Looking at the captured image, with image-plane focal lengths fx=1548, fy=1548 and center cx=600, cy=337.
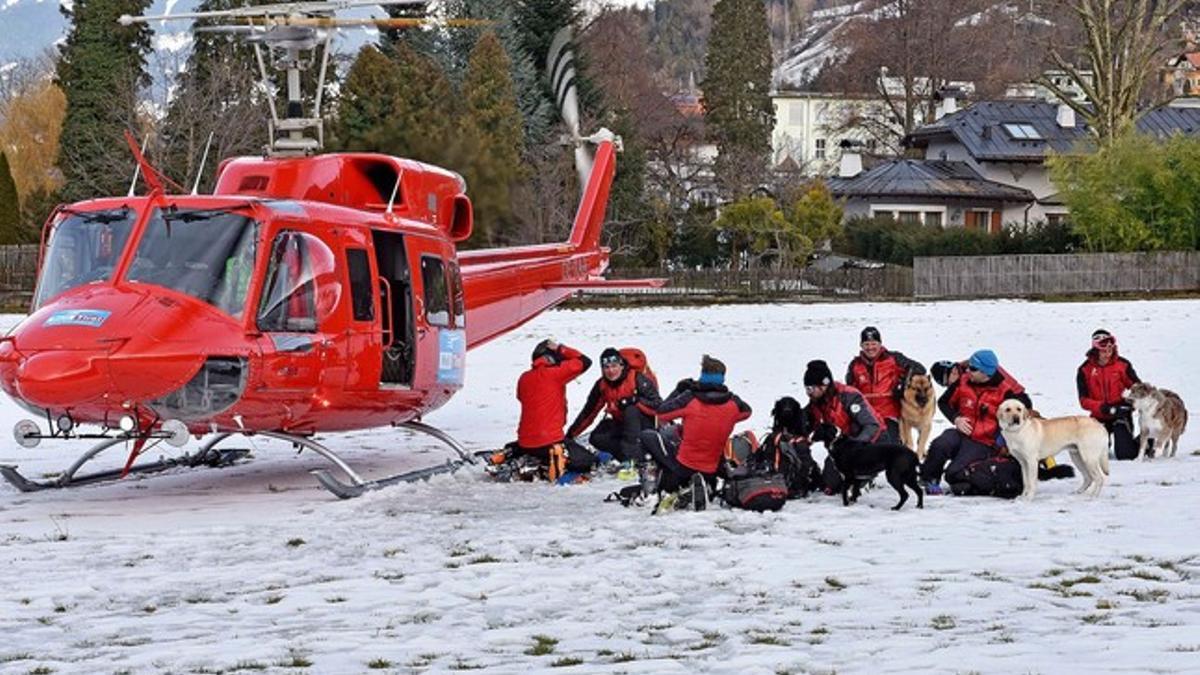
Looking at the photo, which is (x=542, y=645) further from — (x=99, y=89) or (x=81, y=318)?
(x=99, y=89)

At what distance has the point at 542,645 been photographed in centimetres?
695

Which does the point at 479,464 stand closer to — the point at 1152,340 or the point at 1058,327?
the point at 1152,340

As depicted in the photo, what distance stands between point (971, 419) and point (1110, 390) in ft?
9.46

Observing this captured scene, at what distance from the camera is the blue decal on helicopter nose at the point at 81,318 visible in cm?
1045

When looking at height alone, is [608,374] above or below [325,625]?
above

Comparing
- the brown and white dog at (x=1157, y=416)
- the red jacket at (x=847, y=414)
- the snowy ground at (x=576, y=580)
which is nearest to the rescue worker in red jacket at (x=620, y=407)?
the snowy ground at (x=576, y=580)

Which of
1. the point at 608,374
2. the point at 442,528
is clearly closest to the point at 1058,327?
the point at 608,374

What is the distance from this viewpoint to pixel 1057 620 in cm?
722

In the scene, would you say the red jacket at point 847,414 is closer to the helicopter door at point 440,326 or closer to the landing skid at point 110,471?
the helicopter door at point 440,326

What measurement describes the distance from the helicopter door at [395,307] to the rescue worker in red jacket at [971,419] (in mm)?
4280

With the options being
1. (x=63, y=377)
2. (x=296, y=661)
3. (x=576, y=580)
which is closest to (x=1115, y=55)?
(x=63, y=377)

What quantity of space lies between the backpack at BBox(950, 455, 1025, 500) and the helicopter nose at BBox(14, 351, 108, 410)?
6.24 meters

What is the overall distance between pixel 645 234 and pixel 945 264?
1165cm

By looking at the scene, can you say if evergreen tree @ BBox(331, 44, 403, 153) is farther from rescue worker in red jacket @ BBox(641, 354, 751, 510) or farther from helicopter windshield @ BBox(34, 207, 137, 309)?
rescue worker in red jacket @ BBox(641, 354, 751, 510)
